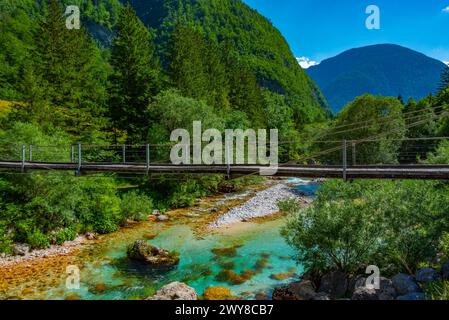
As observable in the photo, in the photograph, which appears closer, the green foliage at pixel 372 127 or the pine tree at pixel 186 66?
the green foliage at pixel 372 127

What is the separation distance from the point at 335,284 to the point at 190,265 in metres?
6.57

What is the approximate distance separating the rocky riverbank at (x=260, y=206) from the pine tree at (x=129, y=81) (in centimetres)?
1269

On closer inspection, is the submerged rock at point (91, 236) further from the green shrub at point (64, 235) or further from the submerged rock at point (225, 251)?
the submerged rock at point (225, 251)

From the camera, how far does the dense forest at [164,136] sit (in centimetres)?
1267

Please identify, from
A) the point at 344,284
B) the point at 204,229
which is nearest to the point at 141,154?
the point at 204,229

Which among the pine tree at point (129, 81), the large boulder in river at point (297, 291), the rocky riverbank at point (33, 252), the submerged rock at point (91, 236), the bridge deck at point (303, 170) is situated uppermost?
the pine tree at point (129, 81)

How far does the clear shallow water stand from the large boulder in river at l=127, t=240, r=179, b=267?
0.39 m

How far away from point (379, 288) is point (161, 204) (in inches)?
702

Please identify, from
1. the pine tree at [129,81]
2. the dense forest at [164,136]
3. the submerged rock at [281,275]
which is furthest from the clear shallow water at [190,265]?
the pine tree at [129,81]

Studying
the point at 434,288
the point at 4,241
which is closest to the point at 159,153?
the point at 4,241

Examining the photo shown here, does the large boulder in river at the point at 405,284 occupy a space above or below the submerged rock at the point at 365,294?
above

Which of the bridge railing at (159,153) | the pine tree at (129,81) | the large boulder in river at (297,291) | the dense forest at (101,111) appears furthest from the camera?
the pine tree at (129,81)

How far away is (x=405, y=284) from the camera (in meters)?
10.9
